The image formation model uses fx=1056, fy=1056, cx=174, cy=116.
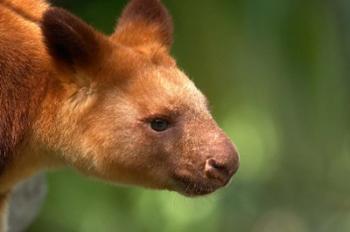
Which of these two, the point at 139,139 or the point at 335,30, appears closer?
the point at 139,139

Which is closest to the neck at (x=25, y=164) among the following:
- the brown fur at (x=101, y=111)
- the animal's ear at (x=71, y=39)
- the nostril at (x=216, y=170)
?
the brown fur at (x=101, y=111)

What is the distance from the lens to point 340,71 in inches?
314

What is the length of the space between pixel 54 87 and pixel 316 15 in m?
4.78

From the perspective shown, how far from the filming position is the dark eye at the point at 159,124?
3420 millimetres

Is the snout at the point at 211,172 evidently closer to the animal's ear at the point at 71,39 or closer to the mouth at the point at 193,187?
the mouth at the point at 193,187

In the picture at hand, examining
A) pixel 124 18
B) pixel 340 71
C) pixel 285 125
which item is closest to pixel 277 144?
pixel 285 125

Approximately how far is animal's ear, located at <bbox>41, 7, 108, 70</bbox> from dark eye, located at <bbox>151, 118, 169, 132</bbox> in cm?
28

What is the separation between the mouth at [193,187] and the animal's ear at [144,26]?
20.1 inches

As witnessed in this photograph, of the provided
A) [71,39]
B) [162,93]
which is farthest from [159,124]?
[71,39]

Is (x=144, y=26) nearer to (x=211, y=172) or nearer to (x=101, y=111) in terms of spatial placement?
(x=101, y=111)

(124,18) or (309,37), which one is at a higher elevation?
(124,18)

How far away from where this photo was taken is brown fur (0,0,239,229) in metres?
3.40

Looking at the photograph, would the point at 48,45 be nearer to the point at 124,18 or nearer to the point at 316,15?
the point at 124,18

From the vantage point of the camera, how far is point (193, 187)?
11.3ft
